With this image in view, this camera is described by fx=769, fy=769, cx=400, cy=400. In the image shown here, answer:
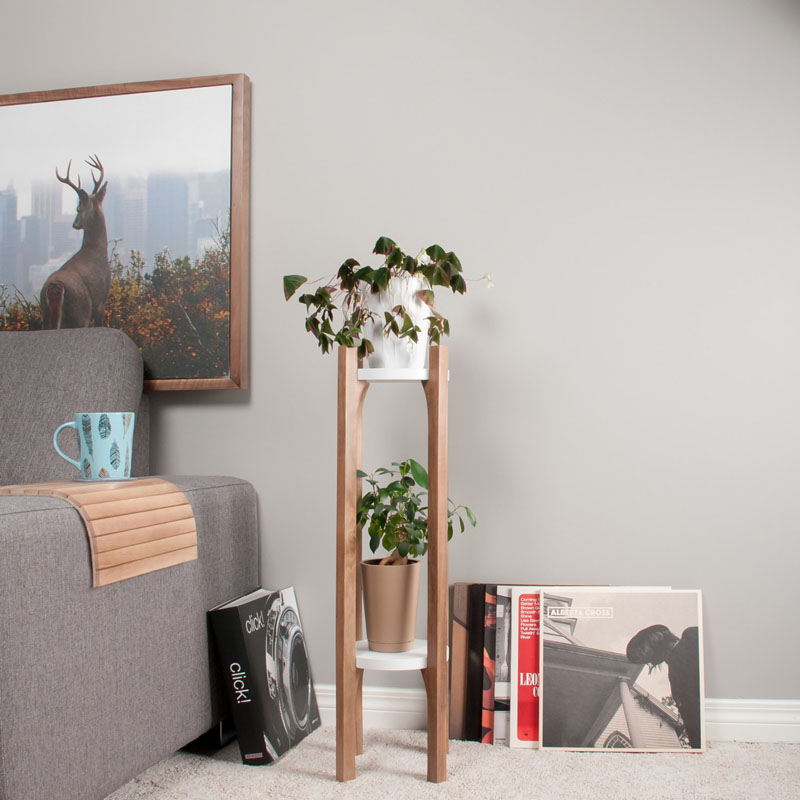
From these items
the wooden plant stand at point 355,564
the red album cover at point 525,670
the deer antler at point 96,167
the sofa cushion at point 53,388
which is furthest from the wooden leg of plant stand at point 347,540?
the deer antler at point 96,167

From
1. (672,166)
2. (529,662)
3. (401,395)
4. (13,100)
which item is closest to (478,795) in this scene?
(529,662)

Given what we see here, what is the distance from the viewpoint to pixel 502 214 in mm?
1716

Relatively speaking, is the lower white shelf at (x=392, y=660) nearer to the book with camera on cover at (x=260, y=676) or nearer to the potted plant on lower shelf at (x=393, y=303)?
the book with camera on cover at (x=260, y=676)

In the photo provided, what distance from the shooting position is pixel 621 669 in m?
1.56

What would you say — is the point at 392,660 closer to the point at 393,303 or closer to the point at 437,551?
the point at 437,551

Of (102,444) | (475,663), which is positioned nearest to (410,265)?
(102,444)

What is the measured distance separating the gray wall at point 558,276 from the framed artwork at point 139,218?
64mm

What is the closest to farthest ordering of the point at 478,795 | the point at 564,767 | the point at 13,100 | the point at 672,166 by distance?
1. the point at 478,795
2. the point at 564,767
3. the point at 672,166
4. the point at 13,100

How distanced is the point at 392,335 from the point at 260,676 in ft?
2.28

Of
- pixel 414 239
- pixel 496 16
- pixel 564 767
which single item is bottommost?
pixel 564 767

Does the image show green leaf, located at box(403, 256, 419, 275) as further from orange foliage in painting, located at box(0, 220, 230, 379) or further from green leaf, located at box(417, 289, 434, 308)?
orange foliage in painting, located at box(0, 220, 230, 379)

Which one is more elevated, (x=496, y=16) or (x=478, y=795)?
(x=496, y=16)

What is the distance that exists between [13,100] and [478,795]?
186cm

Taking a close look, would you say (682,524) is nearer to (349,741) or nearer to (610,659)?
(610,659)
